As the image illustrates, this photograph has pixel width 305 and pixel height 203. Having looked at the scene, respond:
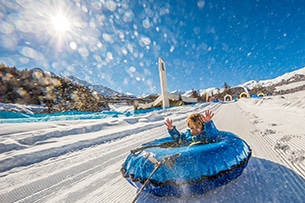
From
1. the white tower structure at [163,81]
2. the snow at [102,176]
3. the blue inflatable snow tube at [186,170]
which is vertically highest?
the white tower structure at [163,81]

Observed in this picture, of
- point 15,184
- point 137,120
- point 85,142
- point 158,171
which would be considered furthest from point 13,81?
point 158,171

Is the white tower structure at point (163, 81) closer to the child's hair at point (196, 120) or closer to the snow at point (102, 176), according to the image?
the snow at point (102, 176)

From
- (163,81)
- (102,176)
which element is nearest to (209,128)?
(102,176)

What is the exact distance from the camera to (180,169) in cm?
175

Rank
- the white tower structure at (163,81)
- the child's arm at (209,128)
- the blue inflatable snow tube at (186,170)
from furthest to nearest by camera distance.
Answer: the white tower structure at (163,81) → the child's arm at (209,128) → the blue inflatable snow tube at (186,170)

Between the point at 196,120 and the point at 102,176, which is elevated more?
the point at 196,120

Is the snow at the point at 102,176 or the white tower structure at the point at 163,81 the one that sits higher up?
the white tower structure at the point at 163,81

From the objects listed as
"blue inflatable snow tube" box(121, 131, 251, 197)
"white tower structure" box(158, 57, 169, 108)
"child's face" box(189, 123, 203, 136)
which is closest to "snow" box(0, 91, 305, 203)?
"blue inflatable snow tube" box(121, 131, 251, 197)

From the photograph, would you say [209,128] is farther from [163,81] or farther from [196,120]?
[163,81]

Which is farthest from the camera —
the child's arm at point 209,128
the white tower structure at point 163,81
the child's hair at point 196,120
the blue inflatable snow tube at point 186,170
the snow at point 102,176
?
the white tower structure at point 163,81

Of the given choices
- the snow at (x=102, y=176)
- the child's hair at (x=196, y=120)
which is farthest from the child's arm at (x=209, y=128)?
the snow at (x=102, y=176)

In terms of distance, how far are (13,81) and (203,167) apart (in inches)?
1572

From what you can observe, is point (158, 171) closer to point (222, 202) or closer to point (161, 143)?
point (222, 202)

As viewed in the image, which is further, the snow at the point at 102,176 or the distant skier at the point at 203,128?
the distant skier at the point at 203,128
